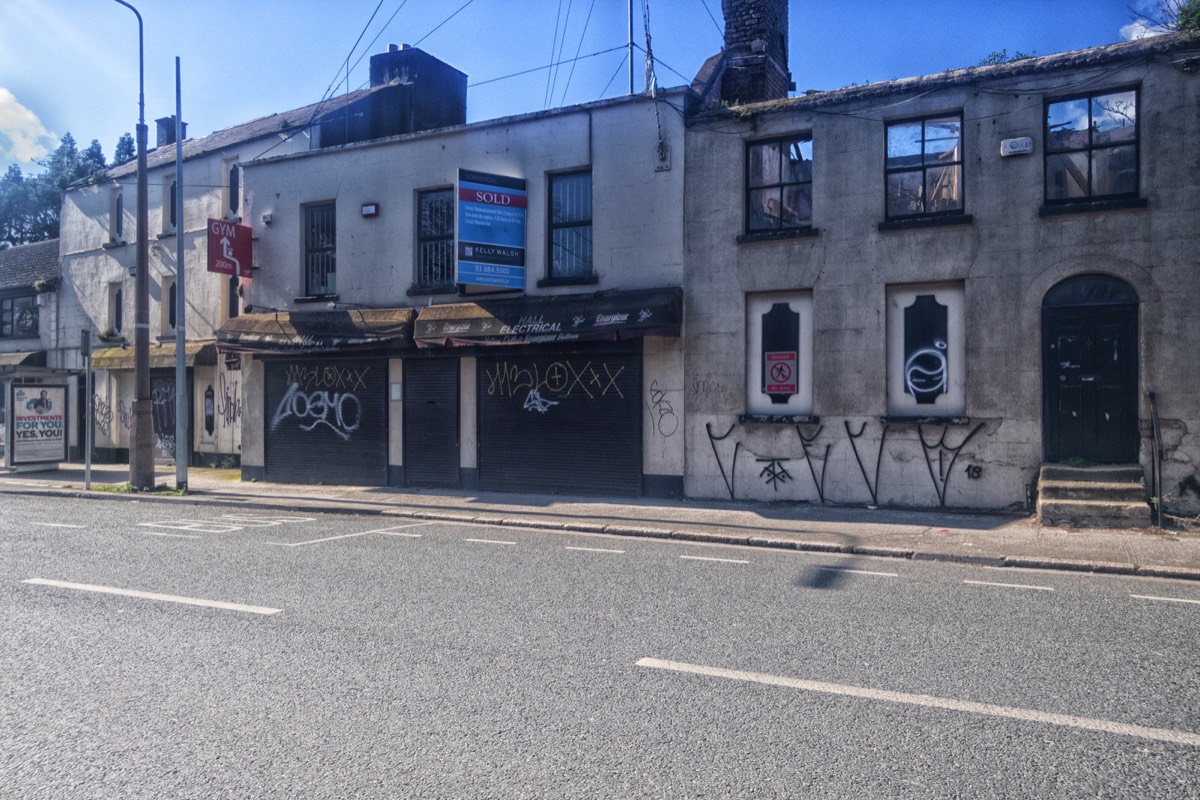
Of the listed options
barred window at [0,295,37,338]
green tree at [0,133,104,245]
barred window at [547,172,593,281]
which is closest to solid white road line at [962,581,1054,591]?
barred window at [547,172,593,281]

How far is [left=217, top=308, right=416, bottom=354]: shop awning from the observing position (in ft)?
53.2

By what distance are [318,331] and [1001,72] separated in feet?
41.6

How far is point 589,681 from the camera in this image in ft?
16.6

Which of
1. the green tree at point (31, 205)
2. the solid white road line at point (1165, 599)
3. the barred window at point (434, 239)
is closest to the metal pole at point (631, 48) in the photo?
the barred window at point (434, 239)

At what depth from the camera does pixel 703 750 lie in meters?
4.09

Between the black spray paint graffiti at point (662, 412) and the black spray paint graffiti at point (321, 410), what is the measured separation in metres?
6.20

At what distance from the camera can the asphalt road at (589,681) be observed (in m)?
3.86

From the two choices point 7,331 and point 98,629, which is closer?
point 98,629

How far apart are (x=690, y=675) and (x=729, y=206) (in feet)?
33.6

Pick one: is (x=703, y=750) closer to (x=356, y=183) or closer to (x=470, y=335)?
(x=470, y=335)

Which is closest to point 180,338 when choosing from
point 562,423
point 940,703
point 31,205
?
point 562,423

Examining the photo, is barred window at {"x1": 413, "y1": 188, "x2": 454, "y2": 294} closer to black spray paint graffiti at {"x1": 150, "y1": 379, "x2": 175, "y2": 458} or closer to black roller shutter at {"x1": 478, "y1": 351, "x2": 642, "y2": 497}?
black roller shutter at {"x1": 478, "y1": 351, "x2": 642, "y2": 497}

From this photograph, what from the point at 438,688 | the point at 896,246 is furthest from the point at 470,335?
the point at 438,688

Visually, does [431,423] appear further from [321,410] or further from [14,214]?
[14,214]
